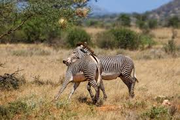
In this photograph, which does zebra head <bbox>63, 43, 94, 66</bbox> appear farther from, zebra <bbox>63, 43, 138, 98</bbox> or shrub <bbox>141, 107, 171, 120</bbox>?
Result: shrub <bbox>141, 107, 171, 120</bbox>

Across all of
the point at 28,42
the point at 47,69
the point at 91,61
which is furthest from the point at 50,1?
the point at 28,42

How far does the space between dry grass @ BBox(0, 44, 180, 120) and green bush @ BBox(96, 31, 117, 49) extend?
11105 mm

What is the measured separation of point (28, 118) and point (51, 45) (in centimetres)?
2835

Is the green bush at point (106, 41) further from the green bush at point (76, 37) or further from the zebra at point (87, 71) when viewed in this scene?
the zebra at point (87, 71)

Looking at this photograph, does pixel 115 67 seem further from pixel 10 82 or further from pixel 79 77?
pixel 10 82

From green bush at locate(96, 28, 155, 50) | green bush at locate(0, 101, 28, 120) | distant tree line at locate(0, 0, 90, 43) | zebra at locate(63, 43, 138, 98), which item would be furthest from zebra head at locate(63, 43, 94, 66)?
green bush at locate(96, 28, 155, 50)

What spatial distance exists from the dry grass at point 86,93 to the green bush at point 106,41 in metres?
11.1

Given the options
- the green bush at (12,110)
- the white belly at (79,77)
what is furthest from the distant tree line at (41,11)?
the green bush at (12,110)

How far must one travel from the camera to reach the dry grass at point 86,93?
1065 centimetres

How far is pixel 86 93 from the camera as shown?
14.7 metres

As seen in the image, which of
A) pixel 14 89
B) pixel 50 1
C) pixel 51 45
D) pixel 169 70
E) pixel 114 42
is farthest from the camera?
pixel 51 45

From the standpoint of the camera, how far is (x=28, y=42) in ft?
140

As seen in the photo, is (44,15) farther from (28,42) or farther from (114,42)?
(28,42)

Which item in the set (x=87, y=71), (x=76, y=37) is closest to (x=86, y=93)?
(x=87, y=71)
